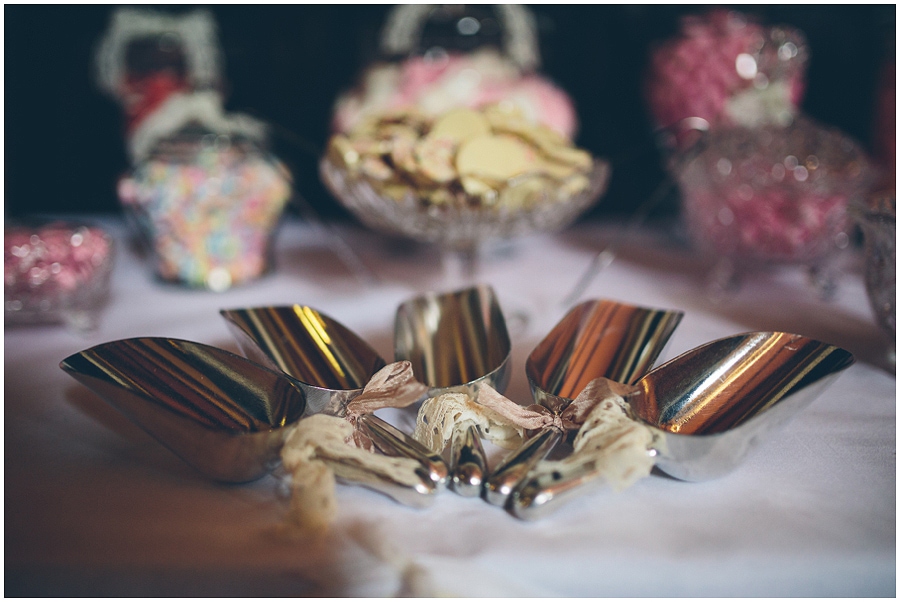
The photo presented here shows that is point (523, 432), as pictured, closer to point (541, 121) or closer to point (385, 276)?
point (385, 276)

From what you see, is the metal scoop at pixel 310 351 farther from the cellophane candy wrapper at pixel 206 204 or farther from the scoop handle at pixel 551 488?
the cellophane candy wrapper at pixel 206 204

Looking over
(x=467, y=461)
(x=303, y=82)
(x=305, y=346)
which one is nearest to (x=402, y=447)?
(x=467, y=461)

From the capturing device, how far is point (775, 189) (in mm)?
615

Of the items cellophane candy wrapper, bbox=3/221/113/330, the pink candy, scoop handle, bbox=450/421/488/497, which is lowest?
scoop handle, bbox=450/421/488/497

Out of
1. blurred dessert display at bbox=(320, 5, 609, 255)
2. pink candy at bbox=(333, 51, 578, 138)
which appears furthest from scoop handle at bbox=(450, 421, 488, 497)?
pink candy at bbox=(333, 51, 578, 138)

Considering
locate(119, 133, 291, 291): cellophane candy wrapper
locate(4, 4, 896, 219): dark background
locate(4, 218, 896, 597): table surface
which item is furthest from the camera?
locate(4, 4, 896, 219): dark background

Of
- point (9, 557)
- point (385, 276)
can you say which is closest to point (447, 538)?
point (9, 557)

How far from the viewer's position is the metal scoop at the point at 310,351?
40cm

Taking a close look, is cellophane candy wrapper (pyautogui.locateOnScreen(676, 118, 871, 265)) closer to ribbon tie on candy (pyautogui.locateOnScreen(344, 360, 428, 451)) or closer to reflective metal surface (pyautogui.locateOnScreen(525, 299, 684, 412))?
reflective metal surface (pyautogui.locateOnScreen(525, 299, 684, 412))

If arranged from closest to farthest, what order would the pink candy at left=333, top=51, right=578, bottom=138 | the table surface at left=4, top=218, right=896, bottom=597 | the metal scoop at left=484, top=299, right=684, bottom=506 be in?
the table surface at left=4, top=218, right=896, bottom=597
the metal scoop at left=484, top=299, right=684, bottom=506
the pink candy at left=333, top=51, right=578, bottom=138

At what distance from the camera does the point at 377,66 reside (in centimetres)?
83

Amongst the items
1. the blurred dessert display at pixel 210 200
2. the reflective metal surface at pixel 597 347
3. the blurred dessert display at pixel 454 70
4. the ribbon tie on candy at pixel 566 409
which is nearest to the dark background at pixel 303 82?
the blurred dessert display at pixel 454 70

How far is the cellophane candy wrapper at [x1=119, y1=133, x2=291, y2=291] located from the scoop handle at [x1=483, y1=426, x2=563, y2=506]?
0.43 metres

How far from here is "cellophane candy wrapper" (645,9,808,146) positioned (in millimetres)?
735
